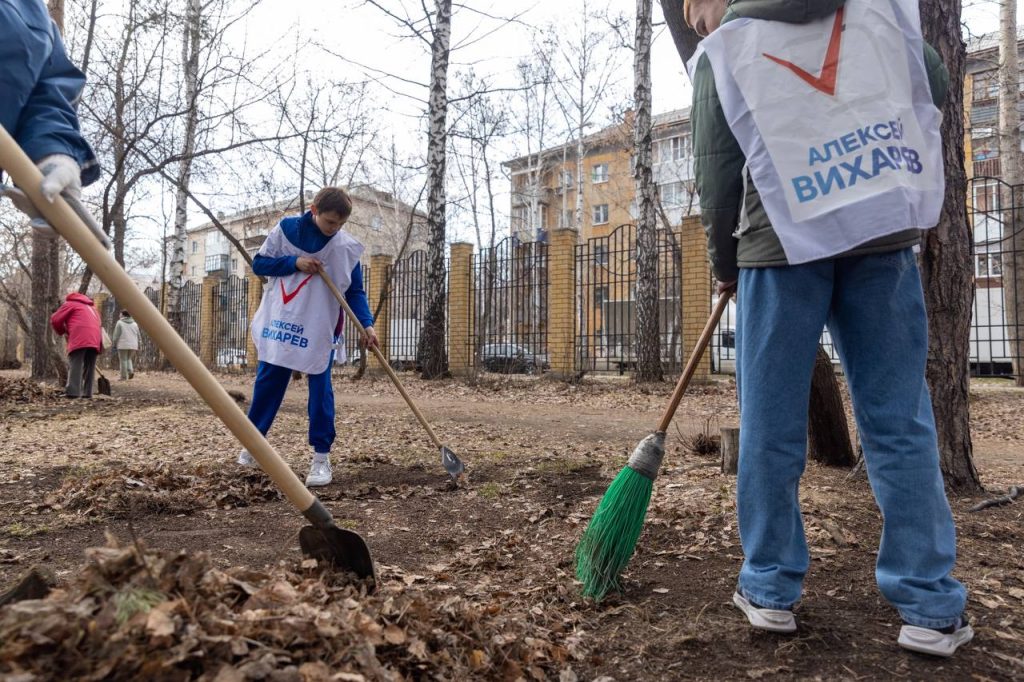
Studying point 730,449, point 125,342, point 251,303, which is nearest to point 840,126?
point 730,449

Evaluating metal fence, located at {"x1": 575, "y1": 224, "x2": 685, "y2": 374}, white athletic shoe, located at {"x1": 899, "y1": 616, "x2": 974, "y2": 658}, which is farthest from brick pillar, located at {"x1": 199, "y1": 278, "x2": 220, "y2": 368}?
white athletic shoe, located at {"x1": 899, "y1": 616, "x2": 974, "y2": 658}

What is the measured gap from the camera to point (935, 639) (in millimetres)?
1775

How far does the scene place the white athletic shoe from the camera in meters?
1.77

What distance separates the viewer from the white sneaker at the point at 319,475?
13.7 feet

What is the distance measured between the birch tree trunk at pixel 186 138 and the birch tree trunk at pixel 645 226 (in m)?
7.46

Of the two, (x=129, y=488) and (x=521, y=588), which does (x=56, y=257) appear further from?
(x=521, y=588)

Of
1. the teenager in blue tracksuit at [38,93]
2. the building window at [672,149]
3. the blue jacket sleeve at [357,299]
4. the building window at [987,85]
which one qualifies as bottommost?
the blue jacket sleeve at [357,299]

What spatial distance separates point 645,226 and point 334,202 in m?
8.52

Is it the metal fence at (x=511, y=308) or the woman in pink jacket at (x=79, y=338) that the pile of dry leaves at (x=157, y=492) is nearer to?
the woman in pink jacket at (x=79, y=338)

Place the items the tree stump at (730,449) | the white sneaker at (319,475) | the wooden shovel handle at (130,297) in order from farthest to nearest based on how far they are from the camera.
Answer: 1. the white sneaker at (319,475)
2. the tree stump at (730,449)
3. the wooden shovel handle at (130,297)

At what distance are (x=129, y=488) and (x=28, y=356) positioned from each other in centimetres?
4316

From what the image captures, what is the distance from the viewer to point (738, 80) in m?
1.94

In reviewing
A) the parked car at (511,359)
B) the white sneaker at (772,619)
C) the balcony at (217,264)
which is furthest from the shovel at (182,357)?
the balcony at (217,264)

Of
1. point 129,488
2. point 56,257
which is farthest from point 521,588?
point 56,257
